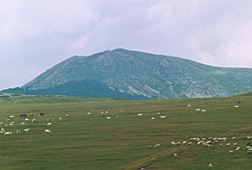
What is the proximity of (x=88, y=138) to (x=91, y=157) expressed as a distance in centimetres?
1606

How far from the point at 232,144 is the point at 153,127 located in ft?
86.8

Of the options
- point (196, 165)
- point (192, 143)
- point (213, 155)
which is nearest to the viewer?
point (196, 165)

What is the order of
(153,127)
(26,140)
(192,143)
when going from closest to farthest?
(192,143), (26,140), (153,127)

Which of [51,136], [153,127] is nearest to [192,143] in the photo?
[153,127]

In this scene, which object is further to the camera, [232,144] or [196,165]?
[232,144]

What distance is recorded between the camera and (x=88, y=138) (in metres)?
63.9

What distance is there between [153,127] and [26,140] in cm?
2902

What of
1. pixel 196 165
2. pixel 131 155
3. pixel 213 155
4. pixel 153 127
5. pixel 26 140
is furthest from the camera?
pixel 153 127

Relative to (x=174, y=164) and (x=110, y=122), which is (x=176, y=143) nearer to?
(x=174, y=164)

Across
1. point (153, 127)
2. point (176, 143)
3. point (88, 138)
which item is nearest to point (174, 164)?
point (176, 143)

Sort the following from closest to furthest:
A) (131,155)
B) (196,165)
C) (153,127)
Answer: (196,165) → (131,155) → (153,127)

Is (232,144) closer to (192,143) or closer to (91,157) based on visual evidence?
(192,143)

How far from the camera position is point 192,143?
52344 millimetres

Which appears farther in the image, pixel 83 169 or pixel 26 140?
pixel 26 140
